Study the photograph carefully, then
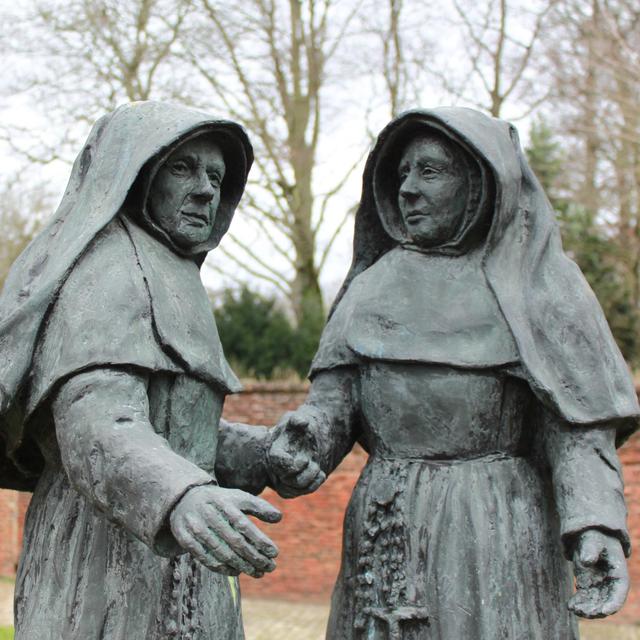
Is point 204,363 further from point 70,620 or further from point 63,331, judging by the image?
point 70,620

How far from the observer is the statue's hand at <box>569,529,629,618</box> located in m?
2.83

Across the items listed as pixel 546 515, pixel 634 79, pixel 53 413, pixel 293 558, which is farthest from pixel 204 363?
pixel 634 79

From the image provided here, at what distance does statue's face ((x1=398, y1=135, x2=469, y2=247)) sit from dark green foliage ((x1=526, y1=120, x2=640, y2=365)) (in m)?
13.5

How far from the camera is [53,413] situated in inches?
111

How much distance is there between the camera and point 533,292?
129 inches

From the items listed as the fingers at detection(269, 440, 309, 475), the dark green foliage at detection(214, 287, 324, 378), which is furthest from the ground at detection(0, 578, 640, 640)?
the fingers at detection(269, 440, 309, 475)

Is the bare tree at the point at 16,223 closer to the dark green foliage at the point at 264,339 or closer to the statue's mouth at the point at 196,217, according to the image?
the dark green foliage at the point at 264,339

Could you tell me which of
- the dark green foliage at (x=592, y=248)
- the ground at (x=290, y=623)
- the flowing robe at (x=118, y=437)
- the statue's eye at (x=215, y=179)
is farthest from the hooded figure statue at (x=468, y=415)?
the dark green foliage at (x=592, y=248)

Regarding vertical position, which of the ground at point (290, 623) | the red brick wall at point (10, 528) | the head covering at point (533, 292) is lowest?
the ground at point (290, 623)

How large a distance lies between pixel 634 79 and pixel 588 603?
1288 centimetres

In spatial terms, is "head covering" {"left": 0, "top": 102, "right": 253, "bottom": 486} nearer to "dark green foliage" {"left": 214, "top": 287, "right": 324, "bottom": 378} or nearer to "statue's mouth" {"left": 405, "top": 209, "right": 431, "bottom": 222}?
"statue's mouth" {"left": 405, "top": 209, "right": 431, "bottom": 222}

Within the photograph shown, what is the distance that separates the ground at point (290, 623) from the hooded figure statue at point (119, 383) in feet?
27.3

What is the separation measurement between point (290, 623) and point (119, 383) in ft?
31.3

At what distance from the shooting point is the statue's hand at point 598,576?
2832 millimetres
